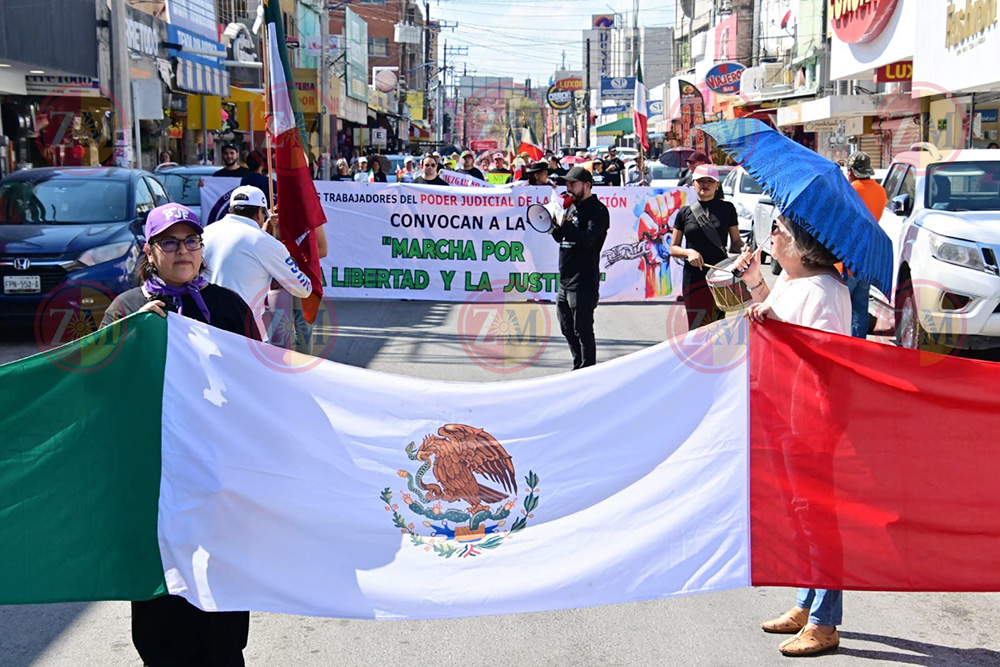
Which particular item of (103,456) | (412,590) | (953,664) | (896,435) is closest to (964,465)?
(896,435)

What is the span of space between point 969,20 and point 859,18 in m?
8.39

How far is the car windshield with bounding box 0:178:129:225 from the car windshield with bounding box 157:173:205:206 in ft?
11.9

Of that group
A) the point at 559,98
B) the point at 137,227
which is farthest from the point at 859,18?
the point at 559,98

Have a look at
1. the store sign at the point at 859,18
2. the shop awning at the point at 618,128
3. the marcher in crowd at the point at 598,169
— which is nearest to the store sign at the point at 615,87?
the shop awning at the point at 618,128

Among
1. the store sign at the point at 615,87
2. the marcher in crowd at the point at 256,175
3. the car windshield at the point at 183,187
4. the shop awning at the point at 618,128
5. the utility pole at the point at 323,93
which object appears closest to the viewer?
the marcher in crowd at the point at 256,175

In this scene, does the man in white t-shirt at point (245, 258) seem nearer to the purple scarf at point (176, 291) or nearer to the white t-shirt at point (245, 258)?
the white t-shirt at point (245, 258)

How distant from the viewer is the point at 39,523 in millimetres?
3926

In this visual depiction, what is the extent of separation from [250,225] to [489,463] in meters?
3.25

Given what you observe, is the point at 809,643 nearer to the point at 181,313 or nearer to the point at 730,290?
the point at 730,290

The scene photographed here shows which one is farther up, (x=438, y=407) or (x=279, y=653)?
(x=438, y=407)

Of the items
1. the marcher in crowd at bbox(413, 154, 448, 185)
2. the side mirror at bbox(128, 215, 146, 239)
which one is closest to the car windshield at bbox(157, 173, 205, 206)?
the marcher in crowd at bbox(413, 154, 448, 185)

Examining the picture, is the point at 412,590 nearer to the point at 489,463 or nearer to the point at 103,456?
the point at 489,463

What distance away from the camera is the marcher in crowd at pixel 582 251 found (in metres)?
9.00

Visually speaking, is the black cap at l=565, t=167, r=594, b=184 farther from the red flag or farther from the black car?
the black car
